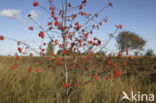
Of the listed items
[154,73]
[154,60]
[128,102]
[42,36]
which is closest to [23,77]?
[42,36]

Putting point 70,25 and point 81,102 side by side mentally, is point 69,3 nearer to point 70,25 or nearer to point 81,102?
point 70,25

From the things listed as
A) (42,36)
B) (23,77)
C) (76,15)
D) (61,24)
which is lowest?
(23,77)

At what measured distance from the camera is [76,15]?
3.59 m

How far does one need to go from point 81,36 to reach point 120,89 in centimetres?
192

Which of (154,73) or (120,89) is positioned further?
(154,73)

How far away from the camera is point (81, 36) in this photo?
143 inches

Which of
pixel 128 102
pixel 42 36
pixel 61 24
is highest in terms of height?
pixel 61 24

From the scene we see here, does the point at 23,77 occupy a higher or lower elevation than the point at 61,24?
lower

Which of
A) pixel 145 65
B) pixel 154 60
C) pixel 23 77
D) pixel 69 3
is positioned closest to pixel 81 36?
pixel 69 3

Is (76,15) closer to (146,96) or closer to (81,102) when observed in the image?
(81,102)

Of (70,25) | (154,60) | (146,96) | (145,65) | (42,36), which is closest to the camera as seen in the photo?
(42,36)

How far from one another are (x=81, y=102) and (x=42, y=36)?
5.62 feet

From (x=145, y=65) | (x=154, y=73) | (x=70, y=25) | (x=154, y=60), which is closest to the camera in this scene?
(x=70, y=25)

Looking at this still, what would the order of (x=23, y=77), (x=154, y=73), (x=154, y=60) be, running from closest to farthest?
(x=23, y=77) → (x=154, y=73) → (x=154, y=60)
